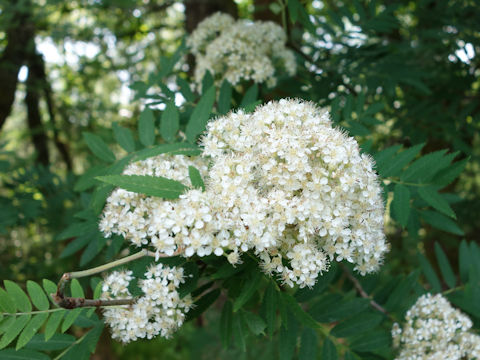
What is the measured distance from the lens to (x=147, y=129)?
2.25 metres

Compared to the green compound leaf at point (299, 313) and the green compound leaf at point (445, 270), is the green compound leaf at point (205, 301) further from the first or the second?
the green compound leaf at point (445, 270)

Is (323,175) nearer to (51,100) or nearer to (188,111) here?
(188,111)

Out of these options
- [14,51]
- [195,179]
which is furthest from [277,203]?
[14,51]

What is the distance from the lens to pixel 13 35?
13.8 ft

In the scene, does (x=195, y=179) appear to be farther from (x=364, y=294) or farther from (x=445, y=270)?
(x=445, y=270)

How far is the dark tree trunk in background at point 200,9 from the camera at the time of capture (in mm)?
4078

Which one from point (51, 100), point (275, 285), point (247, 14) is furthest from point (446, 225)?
point (51, 100)

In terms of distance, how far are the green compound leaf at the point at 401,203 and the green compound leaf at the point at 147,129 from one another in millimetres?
1238

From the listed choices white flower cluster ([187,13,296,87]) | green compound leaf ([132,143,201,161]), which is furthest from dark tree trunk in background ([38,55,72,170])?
green compound leaf ([132,143,201,161])

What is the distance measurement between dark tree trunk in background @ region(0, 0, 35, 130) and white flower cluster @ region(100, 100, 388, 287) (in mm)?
2768

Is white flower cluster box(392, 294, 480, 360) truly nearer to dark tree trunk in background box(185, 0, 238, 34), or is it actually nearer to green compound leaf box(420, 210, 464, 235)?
green compound leaf box(420, 210, 464, 235)

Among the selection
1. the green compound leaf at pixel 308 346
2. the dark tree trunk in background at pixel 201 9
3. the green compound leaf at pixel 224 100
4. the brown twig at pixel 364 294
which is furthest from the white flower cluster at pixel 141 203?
the dark tree trunk in background at pixel 201 9

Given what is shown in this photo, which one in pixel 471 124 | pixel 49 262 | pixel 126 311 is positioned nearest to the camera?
pixel 126 311

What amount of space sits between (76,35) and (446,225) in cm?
391
